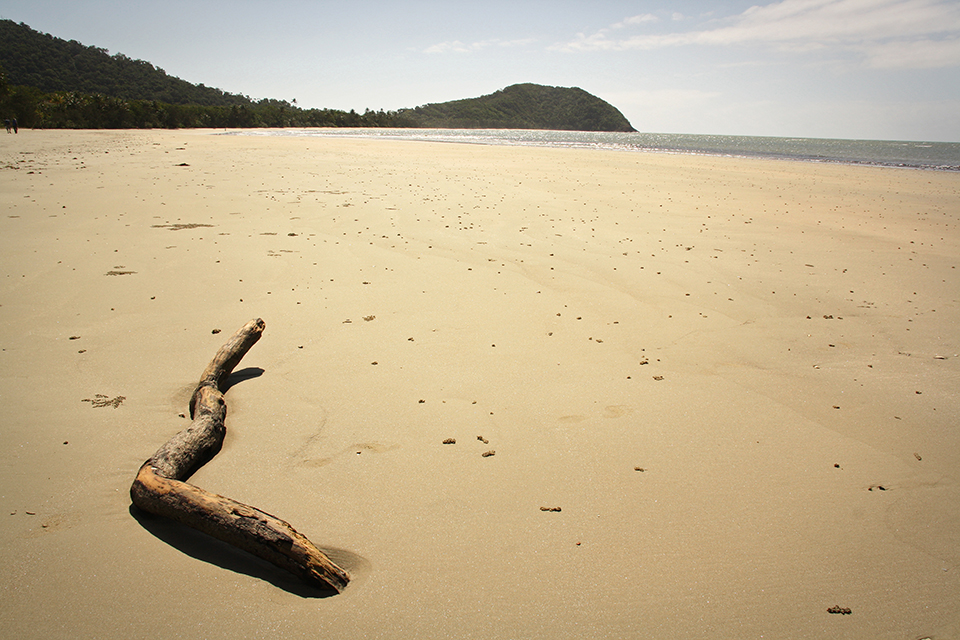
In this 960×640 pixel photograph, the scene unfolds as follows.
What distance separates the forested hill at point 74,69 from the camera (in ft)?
240

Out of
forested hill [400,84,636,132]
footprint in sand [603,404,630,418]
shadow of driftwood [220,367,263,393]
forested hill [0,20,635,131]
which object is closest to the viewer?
footprint in sand [603,404,630,418]

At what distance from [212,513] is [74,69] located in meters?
108

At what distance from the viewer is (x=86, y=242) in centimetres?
665

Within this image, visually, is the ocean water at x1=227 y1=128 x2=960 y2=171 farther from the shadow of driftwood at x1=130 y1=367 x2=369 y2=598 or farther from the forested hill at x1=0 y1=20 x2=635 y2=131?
the shadow of driftwood at x1=130 y1=367 x2=369 y2=598

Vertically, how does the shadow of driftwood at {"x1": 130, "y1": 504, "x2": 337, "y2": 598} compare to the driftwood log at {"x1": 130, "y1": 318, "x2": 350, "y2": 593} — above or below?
below

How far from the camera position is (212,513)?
217 cm

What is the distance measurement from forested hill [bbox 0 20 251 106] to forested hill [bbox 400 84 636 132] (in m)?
68.4

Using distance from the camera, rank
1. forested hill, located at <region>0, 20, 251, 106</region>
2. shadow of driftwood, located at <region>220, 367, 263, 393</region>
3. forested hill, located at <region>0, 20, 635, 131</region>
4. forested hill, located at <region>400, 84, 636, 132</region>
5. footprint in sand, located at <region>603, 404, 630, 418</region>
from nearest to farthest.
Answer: footprint in sand, located at <region>603, 404, 630, 418</region>
shadow of driftwood, located at <region>220, 367, 263, 393</region>
forested hill, located at <region>0, 20, 635, 131</region>
forested hill, located at <region>0, 20, 251, 106</region>
forested hill, located at <region>400, 84, 636, 132</region>

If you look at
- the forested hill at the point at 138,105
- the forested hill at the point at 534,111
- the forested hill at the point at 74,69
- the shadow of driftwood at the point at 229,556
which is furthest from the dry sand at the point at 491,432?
the forested hill at the point at 534,111

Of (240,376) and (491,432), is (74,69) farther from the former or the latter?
(491,432)

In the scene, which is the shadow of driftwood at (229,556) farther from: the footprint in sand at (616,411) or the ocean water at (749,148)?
the ocean water at (749,148)

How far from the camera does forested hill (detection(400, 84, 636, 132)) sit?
148750 mm

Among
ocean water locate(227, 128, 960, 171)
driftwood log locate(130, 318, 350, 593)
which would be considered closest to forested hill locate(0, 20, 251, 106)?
ocean water locate(227, 128, 960, 171)

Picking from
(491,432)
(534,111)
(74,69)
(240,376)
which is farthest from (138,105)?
(534,111)
